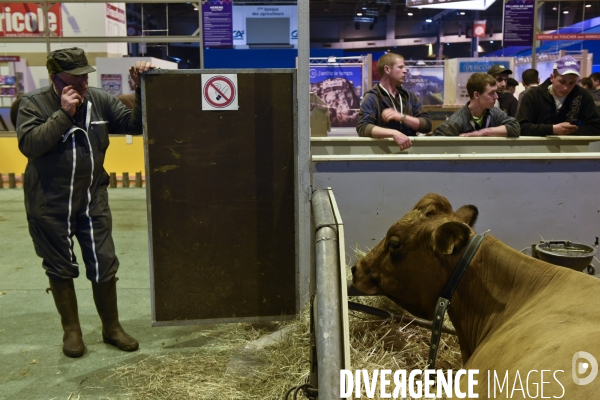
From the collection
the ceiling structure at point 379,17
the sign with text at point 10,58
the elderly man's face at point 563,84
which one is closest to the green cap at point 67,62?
the elderly man's face at point 563,84

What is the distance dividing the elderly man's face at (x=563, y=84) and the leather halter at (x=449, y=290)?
370 centimetres

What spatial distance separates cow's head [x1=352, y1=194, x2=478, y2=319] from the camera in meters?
2.61

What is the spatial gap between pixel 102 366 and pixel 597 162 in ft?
11.2

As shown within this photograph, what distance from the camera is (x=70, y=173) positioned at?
3.94 metres

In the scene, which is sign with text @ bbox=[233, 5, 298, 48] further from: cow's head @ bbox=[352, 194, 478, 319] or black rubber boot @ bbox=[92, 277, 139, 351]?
cow's head @ bbox=[352, 194, 478, 319]

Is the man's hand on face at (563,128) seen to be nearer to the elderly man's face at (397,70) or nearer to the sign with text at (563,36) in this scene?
the elderly man's face at (397,70)

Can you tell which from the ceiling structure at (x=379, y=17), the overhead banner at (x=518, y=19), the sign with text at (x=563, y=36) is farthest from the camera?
the ceiling structure at (x=379, y=17)

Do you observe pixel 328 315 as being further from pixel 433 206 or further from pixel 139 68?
pixel 139 68

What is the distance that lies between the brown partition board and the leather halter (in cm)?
150

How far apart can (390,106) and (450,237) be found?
2.77 metres

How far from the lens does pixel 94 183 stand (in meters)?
4.11

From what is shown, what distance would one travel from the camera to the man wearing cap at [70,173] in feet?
12.5

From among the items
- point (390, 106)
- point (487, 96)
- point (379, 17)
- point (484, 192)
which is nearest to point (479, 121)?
point (487, 96)

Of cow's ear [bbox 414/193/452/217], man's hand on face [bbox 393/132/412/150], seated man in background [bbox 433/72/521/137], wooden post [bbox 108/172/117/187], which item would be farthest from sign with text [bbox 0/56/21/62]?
cow's ear [bbox 414/193/452/217]
